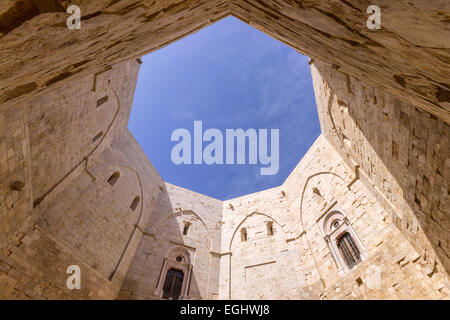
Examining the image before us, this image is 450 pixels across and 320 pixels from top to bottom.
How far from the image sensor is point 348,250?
8617mm

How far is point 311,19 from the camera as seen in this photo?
2.96 metres

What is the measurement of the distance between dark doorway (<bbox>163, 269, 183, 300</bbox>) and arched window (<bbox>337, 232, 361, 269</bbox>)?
6918 mm

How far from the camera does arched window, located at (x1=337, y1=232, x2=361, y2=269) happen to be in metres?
8.24

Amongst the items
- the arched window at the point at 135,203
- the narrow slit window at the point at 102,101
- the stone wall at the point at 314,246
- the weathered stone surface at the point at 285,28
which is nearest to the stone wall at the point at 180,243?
the stone wall at the point at 314,246

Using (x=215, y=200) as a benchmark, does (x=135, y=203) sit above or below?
below

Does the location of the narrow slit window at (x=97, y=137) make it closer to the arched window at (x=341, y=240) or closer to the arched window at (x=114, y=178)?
the arched window at (x=114, y=178)

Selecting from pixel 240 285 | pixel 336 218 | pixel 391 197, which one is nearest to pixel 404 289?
pixel 391 197

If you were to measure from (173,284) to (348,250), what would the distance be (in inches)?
289

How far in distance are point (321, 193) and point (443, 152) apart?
6.98 metres

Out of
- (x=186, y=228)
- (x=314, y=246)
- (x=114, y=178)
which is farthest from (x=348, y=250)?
(x=114, y=178)

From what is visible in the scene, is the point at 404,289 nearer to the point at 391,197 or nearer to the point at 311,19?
the point at 391,197

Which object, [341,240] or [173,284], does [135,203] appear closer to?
[173,284]

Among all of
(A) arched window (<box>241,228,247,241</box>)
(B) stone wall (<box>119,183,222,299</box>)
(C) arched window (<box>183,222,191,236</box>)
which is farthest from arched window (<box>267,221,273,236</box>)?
(C) arched window (<box>183,222,191,236</box>)

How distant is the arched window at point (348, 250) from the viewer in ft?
27.0
